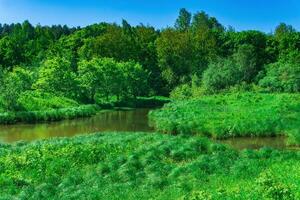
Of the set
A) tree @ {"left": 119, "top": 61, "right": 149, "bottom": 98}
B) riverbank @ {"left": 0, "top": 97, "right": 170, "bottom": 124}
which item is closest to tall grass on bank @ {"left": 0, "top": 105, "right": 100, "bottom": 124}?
riverbank @ {"left": 0, "top": 97, "right": 170, "bottom": 124}

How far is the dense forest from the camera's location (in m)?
68.9

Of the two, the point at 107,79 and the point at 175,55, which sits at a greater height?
the point at 175,55

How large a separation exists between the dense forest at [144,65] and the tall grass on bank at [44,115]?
1.95 meters

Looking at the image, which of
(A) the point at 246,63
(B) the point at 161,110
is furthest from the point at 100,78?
(A) the point at 246,63

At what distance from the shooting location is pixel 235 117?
44188 mm

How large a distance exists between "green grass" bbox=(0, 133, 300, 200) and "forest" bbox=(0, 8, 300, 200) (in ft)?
0.19

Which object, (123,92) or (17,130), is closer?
(17,130)

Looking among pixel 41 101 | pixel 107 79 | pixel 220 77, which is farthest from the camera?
pixel 220 77

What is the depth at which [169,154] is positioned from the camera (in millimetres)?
28531

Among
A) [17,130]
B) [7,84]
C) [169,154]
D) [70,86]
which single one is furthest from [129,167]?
[70,86]

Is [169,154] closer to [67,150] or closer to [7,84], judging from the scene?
[67,150]

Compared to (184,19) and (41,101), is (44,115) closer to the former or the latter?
(41,101)

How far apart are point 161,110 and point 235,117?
1235cm

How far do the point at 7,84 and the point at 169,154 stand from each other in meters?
32.7
